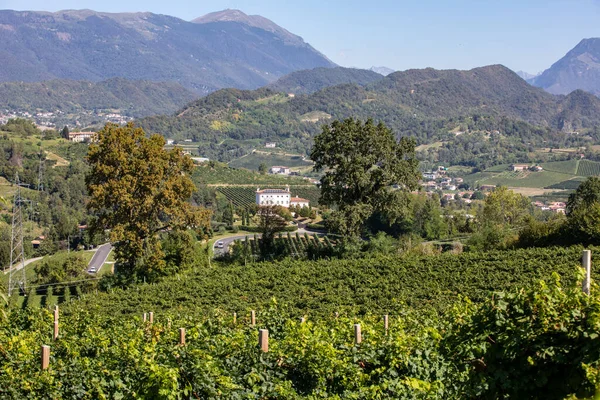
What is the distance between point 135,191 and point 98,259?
3978 cm

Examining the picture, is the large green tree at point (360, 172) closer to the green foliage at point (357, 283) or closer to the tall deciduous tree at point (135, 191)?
the green foliage at point (357, 283)

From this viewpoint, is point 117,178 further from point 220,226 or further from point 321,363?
point 220,226

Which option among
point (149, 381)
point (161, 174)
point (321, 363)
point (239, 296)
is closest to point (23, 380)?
point (149, 381)

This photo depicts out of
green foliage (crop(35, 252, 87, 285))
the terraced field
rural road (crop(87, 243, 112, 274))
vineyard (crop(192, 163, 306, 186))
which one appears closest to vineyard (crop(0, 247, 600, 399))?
green foliage (crop(35, 252, 87, 285))

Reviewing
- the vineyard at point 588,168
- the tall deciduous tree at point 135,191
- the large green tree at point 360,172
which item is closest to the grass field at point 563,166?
the vineyard at point 588,168

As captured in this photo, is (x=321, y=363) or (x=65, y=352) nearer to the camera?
(x=321, y=363)

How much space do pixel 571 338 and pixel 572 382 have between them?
1.42ft

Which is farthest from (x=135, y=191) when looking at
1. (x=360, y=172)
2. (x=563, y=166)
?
(x=563, y=166)

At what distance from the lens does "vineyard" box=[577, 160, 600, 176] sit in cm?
15365

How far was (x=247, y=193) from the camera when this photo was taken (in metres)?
105

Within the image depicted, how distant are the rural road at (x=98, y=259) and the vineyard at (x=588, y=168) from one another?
118756 mm

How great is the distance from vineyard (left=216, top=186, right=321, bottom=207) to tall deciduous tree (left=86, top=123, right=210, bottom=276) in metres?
69.7

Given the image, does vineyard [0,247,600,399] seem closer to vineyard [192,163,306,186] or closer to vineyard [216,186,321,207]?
vineyard [216,186,321,207]

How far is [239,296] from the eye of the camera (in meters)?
19.5
